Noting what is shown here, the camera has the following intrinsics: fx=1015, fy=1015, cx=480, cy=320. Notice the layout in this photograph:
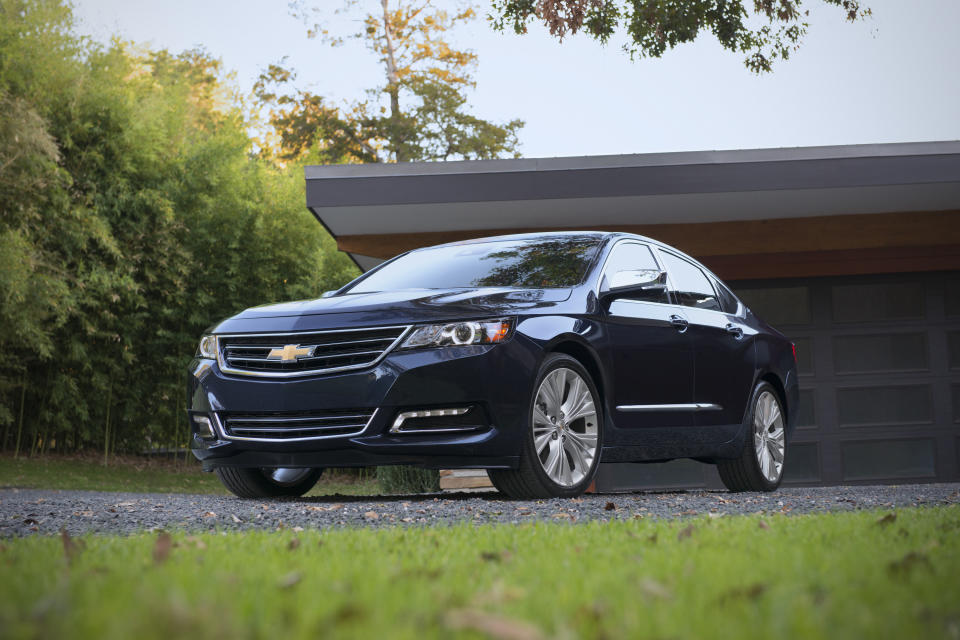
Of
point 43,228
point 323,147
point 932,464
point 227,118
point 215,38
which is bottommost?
point 932,464

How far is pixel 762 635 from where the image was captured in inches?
70.6

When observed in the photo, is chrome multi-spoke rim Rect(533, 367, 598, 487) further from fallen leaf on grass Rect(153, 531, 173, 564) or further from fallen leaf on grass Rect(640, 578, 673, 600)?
fallen leaf on grass Rect(640, 578, 673, 600)

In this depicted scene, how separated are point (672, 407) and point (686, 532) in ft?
9.17

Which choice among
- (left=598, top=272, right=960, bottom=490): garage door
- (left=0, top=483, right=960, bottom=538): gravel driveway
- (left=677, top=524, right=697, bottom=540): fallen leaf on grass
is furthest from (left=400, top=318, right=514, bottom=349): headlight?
(left=598, top=272, right=960, bottom=490): garage door

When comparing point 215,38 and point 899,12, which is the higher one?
point 215,38

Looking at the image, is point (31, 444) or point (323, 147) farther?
point (323, 147)

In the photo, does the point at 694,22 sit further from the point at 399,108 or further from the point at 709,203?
the point at 399,108

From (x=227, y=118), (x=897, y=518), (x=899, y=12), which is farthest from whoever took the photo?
(x=899, y=12)

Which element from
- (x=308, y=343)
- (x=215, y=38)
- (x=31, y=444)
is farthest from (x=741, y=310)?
(x=215, y=38)

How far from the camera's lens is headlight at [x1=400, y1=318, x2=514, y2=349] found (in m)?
5.14

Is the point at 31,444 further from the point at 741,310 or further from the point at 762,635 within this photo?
the point at 762,635

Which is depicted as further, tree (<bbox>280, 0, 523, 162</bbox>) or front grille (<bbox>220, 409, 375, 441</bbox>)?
tree (<bbox>280, 0, 523, 162</bbox>)

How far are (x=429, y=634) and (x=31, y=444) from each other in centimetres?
1829

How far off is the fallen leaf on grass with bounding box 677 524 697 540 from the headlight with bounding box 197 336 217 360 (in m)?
3.07
